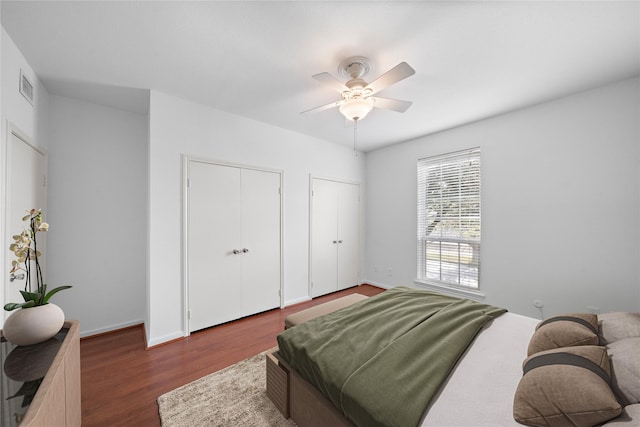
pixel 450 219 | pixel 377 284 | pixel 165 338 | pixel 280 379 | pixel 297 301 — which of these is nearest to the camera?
pixel 280 379

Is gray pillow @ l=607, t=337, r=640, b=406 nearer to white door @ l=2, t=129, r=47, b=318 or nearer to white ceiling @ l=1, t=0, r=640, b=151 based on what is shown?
white ceiling @ l=1, t=0, r=640, b=151

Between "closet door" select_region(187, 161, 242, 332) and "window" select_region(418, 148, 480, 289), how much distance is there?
2816 millimetres

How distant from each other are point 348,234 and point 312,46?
316 cm

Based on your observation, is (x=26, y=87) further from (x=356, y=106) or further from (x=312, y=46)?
(x=356, y=106)

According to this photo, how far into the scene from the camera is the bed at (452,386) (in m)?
0.96

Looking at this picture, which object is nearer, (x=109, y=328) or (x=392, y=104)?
(x=392, y=104)

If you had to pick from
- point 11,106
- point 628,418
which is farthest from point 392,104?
point 11,106

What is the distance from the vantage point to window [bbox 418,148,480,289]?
335cm

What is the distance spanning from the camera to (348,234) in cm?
447

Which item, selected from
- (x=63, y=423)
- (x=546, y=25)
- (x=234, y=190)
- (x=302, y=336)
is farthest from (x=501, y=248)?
(x=63, y=423)

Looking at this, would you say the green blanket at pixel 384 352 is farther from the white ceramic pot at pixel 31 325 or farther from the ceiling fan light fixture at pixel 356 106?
the ceiling fan light fixture at pixel 356 106

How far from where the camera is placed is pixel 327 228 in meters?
4.12

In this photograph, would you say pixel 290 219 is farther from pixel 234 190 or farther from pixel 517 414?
pixel 517 414

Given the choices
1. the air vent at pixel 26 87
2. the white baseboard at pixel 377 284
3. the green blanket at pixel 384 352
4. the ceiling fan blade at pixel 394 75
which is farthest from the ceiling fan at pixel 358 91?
the white baseboard at pixel 377 284
